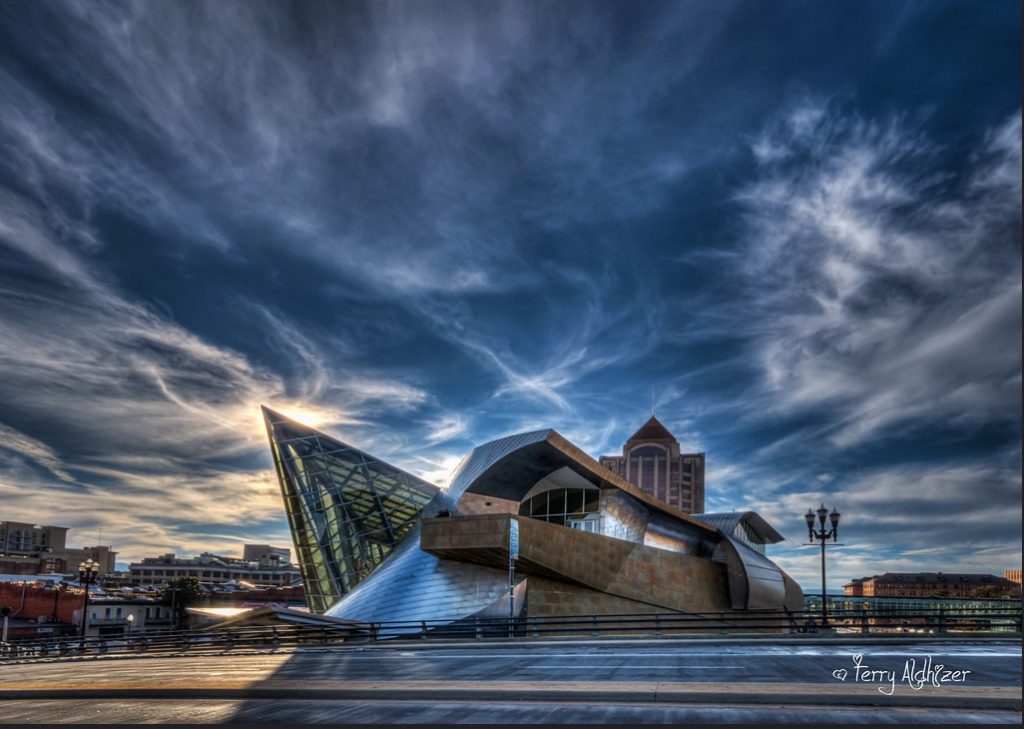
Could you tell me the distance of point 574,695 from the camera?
13.1 metres

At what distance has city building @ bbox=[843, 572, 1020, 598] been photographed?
150m

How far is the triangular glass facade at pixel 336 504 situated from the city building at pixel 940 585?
130647 mm

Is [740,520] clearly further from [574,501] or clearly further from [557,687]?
[557,687]

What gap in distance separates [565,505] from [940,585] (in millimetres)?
145805

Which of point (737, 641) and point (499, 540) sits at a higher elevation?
point (499, 540)

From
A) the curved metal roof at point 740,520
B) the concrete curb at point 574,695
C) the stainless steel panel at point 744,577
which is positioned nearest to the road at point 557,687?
the concrete curb at point 574,695

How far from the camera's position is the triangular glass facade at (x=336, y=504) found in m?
46.7

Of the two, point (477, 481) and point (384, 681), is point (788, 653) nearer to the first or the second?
point (384, 681)

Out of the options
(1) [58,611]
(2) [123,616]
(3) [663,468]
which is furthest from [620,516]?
(3) [663,468]

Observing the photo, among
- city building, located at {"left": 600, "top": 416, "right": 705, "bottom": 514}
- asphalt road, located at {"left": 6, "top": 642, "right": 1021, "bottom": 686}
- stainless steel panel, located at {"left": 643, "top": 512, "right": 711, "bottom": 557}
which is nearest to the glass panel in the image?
stainless steel panel, located at {"left": 643, "top": 512, "right": 711, "bottom": 557}

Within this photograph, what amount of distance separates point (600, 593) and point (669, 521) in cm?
1107

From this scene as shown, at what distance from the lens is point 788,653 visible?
19.7 m

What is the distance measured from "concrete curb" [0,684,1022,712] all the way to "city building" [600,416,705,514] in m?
157

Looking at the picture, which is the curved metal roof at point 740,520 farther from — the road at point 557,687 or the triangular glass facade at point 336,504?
the road at point 557,687
